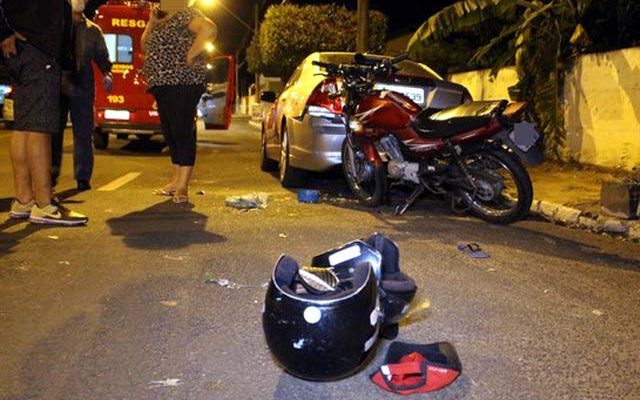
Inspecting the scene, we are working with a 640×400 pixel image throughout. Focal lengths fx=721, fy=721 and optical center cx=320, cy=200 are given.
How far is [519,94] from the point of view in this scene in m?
10.9

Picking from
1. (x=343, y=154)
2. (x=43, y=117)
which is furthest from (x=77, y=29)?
(x=343, y=154)

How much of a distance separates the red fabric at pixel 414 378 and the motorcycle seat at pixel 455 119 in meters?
3.58

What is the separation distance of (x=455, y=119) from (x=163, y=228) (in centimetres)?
270

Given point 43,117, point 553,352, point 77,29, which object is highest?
point 77,29

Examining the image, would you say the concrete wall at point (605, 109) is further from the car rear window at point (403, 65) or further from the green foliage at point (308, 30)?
the green foliage at point (308, 30)

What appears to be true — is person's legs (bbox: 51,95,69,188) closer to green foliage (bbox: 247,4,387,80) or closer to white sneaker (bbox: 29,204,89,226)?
white sneaker (bbox: 29,204,89,226)

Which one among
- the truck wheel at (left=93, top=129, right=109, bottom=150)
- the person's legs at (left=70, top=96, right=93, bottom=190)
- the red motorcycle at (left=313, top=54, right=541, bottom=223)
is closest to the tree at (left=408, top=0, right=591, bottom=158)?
the red motorcycle at (left=313, top=54, right=541, bottom=223)

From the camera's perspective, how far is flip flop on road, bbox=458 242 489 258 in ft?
17.4

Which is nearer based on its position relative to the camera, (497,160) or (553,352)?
(553,352)

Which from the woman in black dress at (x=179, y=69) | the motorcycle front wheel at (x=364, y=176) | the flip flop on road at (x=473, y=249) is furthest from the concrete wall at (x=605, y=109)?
the woman in black dress at (x=179, y=69)

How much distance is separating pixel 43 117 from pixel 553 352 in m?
4.31

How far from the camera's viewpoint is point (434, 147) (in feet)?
21.8

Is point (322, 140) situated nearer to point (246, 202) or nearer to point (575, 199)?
point (246, 202)

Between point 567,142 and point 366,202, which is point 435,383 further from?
point 567,142
